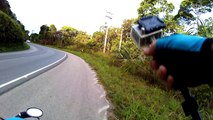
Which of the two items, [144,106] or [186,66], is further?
[144,106]

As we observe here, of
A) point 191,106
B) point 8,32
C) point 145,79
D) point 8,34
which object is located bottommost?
point 145,79

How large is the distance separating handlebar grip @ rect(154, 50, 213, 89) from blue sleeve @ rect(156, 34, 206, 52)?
0.05ft

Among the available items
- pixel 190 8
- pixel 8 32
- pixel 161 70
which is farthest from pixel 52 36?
pixel 161 70

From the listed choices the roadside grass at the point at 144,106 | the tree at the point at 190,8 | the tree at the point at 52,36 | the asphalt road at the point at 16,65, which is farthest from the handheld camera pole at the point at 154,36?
the tree at the point at 52,36

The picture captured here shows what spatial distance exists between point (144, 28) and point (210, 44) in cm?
28

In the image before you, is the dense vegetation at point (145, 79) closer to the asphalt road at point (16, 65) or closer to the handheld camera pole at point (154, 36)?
the handheld camera pole at point (154, 36)

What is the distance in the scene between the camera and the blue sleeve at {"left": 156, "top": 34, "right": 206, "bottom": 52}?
35.9 inches

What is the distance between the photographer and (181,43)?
939 mm

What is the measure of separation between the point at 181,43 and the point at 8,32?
2702 centimetres

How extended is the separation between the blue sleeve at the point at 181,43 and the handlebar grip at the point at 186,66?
0.01 metres

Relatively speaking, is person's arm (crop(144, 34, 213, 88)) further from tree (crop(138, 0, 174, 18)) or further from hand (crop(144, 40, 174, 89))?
tree (crop(138, 0, 174, 18))

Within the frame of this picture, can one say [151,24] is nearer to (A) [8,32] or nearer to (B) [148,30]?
(B) [148,30]

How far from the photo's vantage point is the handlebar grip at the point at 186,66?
2.94 feet

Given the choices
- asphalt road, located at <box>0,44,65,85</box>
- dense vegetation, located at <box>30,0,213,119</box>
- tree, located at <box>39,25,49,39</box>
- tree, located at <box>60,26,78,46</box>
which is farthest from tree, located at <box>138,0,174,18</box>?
tree, located at <box>39,25,49,39</box>
